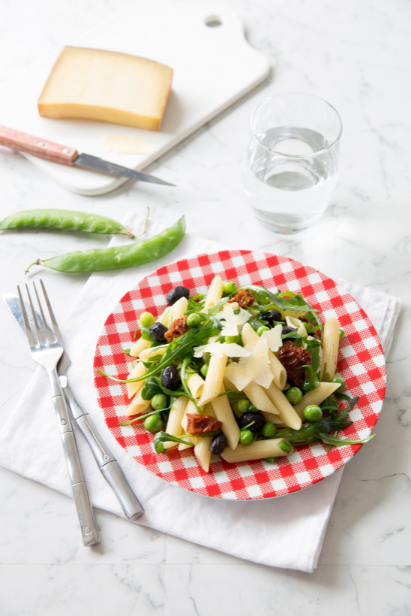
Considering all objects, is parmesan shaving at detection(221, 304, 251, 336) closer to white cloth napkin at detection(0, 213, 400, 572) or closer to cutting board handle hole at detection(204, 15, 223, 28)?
white cloth napkin at detection(0, 213, 400, 572)

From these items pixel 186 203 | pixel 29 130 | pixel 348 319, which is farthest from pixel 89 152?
pixel 348 319

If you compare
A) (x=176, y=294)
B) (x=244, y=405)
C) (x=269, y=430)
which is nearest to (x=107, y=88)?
(x=176, y=294)

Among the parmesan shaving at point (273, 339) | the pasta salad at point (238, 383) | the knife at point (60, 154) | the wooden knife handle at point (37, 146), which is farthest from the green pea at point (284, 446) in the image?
the wooden knife handle at point (37, 146)

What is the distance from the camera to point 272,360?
1870mm

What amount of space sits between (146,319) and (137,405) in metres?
0.39

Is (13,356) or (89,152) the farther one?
(89,152)

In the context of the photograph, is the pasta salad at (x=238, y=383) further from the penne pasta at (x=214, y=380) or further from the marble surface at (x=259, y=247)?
the marble surface at (x=259, y=247)

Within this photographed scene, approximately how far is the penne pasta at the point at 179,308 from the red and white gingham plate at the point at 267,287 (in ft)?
0.59

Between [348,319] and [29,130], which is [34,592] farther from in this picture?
[29,130]

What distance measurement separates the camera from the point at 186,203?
9.41 feet

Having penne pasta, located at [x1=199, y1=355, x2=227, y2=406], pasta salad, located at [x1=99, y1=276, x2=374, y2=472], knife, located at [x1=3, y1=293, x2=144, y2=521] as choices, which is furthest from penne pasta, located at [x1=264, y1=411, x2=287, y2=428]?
knife, located at [x1=3, y1=293, x2=144, y2=521]

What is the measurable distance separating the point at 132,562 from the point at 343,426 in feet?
3.01

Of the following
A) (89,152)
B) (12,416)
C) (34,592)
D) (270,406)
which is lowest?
(34,592)

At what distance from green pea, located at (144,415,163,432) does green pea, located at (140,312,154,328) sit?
0.43 metres
